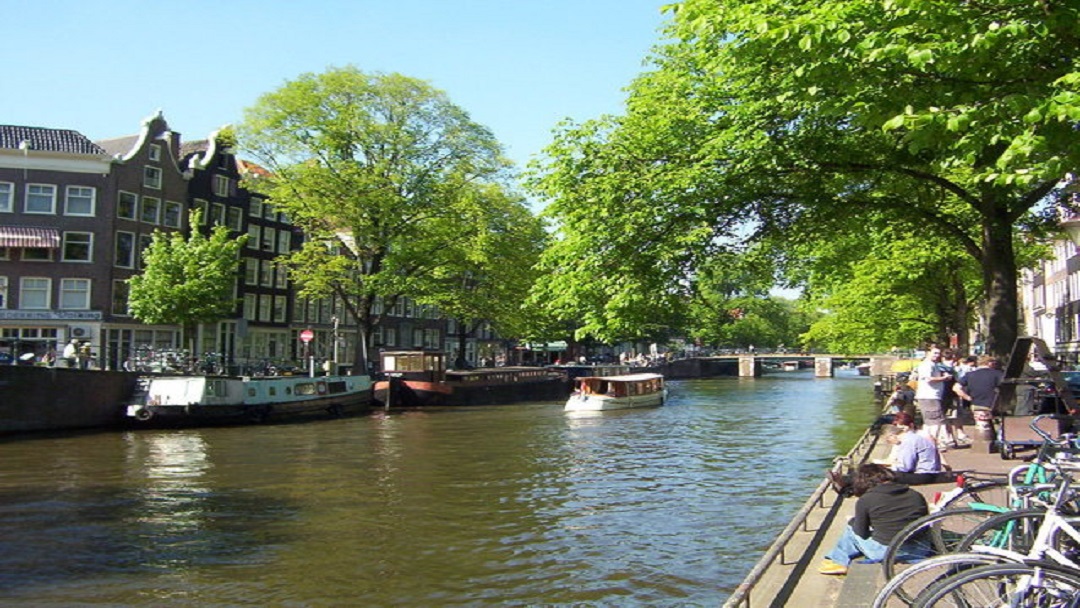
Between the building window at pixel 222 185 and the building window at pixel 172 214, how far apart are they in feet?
11.4

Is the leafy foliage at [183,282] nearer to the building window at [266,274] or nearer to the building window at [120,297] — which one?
the building window at [120,297]

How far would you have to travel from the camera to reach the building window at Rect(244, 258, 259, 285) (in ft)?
201

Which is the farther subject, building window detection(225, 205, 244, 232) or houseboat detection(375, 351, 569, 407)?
building window detection(225, 205, 244, 232)

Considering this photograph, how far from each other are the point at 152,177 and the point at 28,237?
7.75m

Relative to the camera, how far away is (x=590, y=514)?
17.2m

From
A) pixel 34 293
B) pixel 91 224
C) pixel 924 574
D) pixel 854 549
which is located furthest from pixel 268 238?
pixel 924 574

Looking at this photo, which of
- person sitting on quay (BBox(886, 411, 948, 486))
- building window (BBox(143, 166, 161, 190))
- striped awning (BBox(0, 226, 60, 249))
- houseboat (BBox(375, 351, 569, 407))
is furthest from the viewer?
building window (BBox(143, 166, 161, 190))

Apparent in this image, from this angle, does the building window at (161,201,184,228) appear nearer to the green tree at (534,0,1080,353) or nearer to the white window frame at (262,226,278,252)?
the white window frame at (262,226,278,252)

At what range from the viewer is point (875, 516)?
337 inches

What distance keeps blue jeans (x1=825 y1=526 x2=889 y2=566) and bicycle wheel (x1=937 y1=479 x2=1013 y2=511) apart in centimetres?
85

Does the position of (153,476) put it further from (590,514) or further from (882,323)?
(882,323)

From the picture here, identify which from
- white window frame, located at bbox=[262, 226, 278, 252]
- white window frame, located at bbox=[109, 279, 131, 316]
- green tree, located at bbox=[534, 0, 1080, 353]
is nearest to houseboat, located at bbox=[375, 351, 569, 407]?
white window frame, located at bbox=[109, 279, 131, 316]

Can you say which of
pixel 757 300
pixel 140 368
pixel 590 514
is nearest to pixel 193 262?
pixel 140 368

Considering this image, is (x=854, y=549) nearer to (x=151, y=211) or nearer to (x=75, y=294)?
(x=75, y=294)
